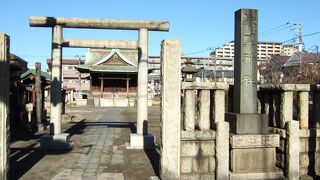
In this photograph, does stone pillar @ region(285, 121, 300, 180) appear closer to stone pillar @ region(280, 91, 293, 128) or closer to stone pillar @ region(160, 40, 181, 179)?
stone pillar @ region(280, 91, 293, 128)

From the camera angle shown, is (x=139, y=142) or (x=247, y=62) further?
(x=139, y=142)

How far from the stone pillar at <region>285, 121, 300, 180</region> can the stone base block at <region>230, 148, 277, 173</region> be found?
0.30 meters

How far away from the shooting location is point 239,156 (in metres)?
7.48

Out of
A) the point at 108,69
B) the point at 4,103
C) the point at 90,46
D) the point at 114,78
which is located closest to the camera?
the point at 4,103

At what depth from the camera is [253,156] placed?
7.55m

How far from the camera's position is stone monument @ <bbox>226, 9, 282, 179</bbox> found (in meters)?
7.48

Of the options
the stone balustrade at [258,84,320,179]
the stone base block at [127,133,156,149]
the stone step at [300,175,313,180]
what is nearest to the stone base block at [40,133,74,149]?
the stone base block at [127,133,156,149]

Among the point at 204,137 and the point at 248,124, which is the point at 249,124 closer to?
the point at 248,124

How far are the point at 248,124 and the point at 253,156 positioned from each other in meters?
0.68

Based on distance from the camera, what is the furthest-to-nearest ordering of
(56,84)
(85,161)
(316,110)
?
(56,84) < (85,161) < (316,110)

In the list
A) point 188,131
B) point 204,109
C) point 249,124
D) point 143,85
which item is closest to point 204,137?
point 188,131

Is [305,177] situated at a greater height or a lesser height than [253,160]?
lesser

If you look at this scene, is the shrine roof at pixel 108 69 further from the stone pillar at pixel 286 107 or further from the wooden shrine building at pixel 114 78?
the stone pillar at pixel 286 107

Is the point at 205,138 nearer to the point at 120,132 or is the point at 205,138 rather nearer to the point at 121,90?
the point at 120,132
